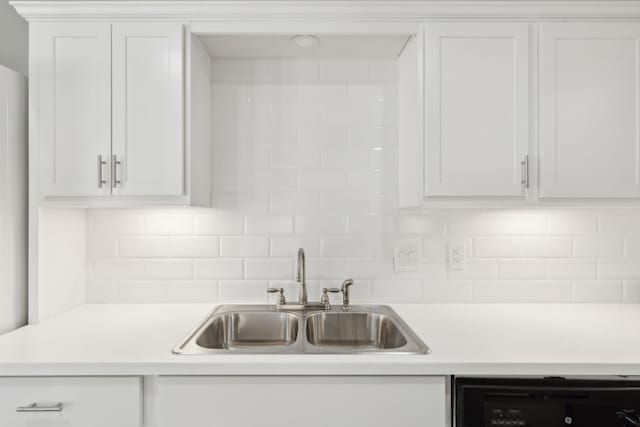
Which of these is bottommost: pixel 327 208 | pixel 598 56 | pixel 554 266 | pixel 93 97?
pixel 554 266

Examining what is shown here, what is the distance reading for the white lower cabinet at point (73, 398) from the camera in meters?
1.15

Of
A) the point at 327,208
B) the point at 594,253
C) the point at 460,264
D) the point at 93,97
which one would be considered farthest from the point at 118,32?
the point at 594,253

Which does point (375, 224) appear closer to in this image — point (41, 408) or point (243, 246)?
point (243, 246)

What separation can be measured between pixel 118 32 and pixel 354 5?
895mm

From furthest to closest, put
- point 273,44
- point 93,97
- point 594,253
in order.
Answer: point 594,253
point 273,44
point 93,97

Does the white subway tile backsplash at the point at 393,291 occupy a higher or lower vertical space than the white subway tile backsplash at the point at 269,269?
lower

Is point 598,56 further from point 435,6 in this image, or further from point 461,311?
point 461,311

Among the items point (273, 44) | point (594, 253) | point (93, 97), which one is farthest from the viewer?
point (594, 253)

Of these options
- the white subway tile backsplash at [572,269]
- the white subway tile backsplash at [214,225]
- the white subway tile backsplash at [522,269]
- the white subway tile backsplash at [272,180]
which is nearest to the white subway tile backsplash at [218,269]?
the white subway tile backsplash at [214,225]

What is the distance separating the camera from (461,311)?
67.4 inches

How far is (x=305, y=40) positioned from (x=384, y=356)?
1248mm

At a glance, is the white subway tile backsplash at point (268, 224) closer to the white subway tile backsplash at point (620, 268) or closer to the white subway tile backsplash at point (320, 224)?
the white subway tile backsplash at point (320, 224)

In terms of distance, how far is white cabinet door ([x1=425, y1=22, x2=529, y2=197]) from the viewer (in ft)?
4.97

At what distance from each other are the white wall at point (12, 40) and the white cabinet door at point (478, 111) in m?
1.74
